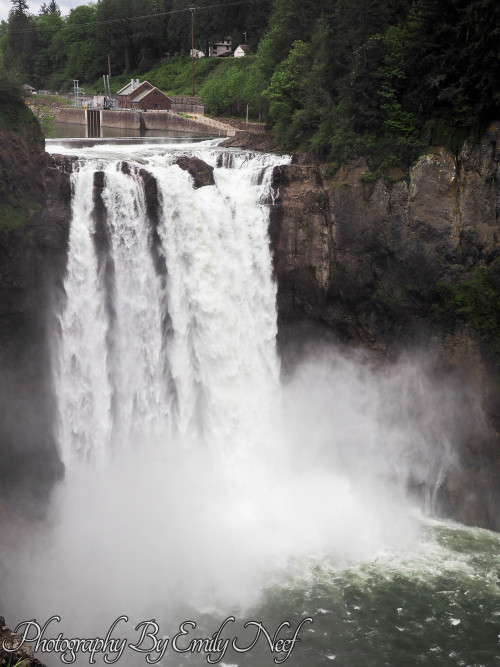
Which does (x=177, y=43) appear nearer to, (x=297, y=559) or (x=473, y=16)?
(x=473, y=16)

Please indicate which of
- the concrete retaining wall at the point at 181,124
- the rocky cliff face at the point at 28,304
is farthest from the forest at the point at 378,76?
the rocky cliff face at the point at 28,304

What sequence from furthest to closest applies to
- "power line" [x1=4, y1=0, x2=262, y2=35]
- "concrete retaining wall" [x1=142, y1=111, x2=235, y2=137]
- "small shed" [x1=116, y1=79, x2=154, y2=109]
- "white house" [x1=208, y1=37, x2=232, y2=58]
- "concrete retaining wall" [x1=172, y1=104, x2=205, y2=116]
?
"white house" [x1=208, y1=37, x2=232, y2=58] → "power line" [x1=4, y1=0, x2=262, y2=35] → "small shed" [x1=116, y1=79, x2=154, y2=109] → "concrete retaining wall" [x1=172, y1=104, x2=205, y2=116] → "concrete retaining wall" [x1=142, y1=111, x2=235, y2=137]

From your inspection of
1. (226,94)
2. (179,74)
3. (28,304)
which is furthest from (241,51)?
(28,304)

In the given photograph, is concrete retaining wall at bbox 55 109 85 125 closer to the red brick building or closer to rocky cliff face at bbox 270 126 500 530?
the red brick building

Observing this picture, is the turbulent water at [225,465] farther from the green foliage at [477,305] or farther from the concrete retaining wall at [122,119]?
the concrete retaining wall at [122,119]

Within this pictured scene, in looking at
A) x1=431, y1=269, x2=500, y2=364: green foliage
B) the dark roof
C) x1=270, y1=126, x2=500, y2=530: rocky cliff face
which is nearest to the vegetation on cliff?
x1=270, y1=126, x2=500, y2=530: rocky cliff face

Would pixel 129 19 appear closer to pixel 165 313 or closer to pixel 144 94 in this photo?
pixel 144 94

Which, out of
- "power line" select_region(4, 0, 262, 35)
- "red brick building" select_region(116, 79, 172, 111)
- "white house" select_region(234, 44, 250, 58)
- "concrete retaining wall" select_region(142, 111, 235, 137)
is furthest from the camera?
"power line" select_region(4, 0, 262, 35)
